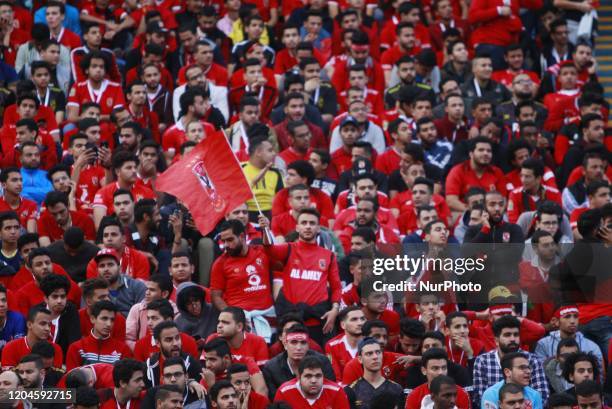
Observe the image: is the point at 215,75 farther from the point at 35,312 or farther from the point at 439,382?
the point at 439,382

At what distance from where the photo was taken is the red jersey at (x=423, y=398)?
13055 millimetres

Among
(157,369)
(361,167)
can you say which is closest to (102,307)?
(157,369)

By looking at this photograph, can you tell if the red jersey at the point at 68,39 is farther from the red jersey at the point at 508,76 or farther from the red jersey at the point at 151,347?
the red jersey at the point at 151,347

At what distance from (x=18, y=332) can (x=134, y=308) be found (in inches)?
37.0

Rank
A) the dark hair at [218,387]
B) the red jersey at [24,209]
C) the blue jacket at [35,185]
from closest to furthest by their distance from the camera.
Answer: the dark hair at [218,387]
the red jersey at [24,209]
the blue jacket at [35,185]

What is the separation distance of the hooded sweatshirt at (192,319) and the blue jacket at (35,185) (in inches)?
98.4

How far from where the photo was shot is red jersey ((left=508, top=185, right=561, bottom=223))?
16.5m

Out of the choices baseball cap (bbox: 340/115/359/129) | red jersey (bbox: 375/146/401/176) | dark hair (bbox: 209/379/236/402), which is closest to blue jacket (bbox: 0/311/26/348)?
dark hair (bbox: 209/379/236/402)

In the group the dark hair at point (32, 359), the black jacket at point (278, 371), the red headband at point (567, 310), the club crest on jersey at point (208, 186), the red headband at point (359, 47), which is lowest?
the red headband at point (567, 310)

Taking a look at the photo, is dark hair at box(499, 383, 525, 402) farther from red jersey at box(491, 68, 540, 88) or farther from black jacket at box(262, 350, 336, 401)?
red jersey at box(491, 68, 540, 88)

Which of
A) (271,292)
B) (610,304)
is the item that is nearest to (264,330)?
(271,292)

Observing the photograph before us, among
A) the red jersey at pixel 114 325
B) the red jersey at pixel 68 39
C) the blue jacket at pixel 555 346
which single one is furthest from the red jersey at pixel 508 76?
the red jersey at pixel 114 325

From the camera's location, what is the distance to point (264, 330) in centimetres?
1435

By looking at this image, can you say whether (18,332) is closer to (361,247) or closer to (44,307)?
(44,307)
